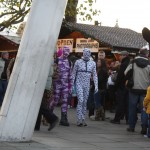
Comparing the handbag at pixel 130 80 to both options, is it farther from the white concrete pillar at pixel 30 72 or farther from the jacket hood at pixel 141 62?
the white concrete pillar at pixel 30 72

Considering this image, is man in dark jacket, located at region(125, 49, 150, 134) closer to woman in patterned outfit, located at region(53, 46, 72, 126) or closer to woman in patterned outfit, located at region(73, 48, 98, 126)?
woman in patterned outfit, located at region(73, 48, 98, 126)

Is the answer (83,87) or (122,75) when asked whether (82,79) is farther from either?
(122,75)

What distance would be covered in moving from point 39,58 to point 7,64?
292 inches

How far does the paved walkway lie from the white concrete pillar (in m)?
0.35

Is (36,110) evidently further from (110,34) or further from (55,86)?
(110,34)

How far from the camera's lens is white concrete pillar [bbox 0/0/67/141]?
841 centimetres

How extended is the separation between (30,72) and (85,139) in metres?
2.31

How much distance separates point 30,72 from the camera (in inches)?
334

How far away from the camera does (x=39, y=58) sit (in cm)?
852

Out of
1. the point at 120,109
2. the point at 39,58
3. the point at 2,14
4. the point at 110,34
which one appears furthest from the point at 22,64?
the point at 2,14

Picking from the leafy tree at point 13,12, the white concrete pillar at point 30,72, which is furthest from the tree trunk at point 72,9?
the white concrete pillar at point 30,72

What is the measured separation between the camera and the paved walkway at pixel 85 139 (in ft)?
28.0

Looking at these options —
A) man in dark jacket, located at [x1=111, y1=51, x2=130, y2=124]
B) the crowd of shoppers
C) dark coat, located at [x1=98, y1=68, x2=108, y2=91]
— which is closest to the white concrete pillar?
the crowd of shoppers

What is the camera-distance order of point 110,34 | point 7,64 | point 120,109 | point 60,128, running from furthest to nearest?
1. point 110,34
2. point 7,64
3. point 120,109
4. point 60,128
